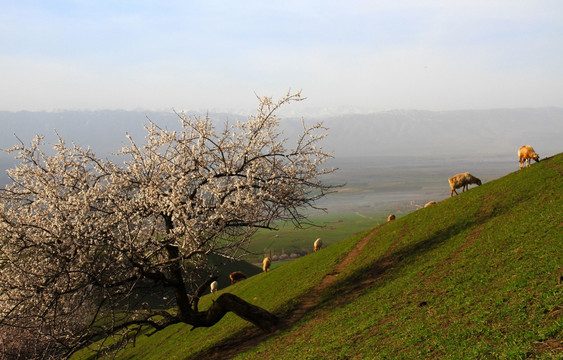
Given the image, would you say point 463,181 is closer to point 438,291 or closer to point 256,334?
point 438,291

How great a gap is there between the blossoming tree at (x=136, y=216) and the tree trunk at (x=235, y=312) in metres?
0.06

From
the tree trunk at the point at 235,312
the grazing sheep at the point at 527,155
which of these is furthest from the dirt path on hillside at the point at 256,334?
the grazing sheep at the point at 527,155

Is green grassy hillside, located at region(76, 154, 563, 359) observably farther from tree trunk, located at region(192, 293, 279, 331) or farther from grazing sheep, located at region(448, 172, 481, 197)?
grazing sheep, located at region(448, 172, 481, 197)

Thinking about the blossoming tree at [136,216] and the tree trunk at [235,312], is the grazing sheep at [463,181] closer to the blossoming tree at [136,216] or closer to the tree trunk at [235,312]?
the blossoming tree at [136,216]

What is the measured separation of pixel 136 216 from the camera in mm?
18562

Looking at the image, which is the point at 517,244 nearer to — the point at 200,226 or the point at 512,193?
the point at 512,193

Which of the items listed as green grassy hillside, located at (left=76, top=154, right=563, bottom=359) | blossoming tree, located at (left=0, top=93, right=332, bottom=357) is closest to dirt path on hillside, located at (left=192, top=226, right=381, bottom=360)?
green grassy hillside, located at (left=76, top=154, right=563, bottom=359)

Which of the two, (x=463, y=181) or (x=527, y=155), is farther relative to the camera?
(x=463, y=181)

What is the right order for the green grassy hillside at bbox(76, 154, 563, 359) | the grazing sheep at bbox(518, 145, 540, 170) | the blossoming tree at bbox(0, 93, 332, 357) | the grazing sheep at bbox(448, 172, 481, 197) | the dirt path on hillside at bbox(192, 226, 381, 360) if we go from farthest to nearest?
1. the grazing sheep at bbox(448, 172, 481, 197)
2. the grazing sheep at bbox(518, 145, 540, 170)
3. the dirt path on hillside at bbox(192, 226, 381, 360)
4. the blossoming tree at bbox(0, 93, 332, 357)
5. the green grassy hillside at bbox(76, 154, 563, 359)

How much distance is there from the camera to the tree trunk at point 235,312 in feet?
66.3

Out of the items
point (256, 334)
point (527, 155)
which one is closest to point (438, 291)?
point (256, 334)

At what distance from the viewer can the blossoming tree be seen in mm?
16828

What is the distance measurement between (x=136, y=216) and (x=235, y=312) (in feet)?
23.8

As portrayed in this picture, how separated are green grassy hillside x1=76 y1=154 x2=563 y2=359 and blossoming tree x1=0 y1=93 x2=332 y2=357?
438cm
